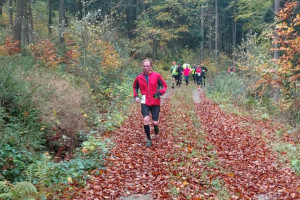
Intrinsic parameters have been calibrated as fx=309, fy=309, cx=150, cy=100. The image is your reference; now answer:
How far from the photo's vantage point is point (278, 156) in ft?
25.5

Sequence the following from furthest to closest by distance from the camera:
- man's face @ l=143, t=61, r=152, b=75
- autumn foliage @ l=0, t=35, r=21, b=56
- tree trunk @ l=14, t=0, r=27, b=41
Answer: tree trunk @ l=14, t=0, r=27, b=41 → autumn foliage @ l=0, t=35, r=21, b=56 → man's face @ l=143, t=61, r=152, b=75

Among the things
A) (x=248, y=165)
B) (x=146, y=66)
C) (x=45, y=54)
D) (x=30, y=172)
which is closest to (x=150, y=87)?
(x=146, y=66)

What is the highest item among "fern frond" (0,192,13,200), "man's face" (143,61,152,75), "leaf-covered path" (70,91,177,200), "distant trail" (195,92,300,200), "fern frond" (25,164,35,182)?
"man's face" (143,61,152,75)

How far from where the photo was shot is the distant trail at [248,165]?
5.78 metres

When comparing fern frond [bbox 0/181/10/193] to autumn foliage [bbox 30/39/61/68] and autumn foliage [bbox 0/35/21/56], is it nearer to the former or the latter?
autumn foliage [bbox 30/39/61/68]

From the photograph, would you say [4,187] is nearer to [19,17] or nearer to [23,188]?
[23,188]

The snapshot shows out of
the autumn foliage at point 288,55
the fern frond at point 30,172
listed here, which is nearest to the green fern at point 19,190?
the fern frond at point 30,172

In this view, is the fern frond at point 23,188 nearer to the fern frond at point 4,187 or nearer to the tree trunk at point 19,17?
the fern frond at point 4,187

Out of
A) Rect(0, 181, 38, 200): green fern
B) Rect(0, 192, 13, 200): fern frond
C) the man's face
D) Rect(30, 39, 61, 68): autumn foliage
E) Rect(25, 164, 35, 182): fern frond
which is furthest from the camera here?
Rect(30, 39, 61, 68): autumn foliage

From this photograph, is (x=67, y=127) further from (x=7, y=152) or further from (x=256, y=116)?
(x=256, y=116)

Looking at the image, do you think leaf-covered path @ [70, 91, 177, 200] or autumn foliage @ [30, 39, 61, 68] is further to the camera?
autumn foliage @ [30, 39, 61, 68]

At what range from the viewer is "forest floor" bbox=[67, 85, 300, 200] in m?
5.61

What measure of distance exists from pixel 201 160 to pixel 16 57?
351 inches

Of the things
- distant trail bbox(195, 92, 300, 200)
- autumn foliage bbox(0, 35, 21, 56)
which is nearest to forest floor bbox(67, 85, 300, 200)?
distant trail bbox(195, 92, 300, 200)
